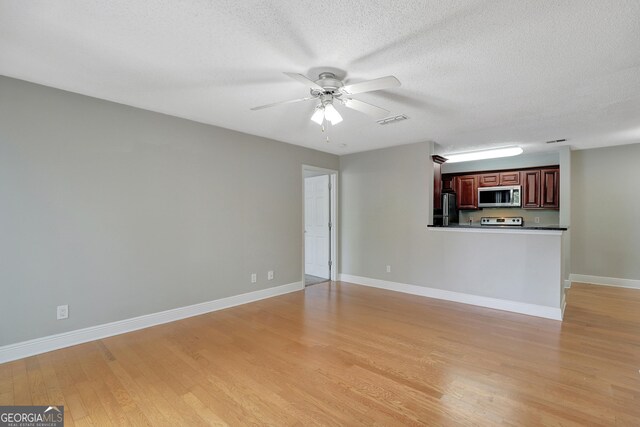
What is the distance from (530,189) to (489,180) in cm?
74

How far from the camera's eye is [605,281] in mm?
5281

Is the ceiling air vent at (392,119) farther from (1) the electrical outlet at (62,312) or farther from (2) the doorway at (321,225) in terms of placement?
(1) the electrical outlet at (62,312)

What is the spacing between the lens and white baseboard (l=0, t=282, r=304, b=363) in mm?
2643

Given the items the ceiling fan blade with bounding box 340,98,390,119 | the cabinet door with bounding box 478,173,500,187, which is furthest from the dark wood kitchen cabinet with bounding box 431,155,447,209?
the ceiling fan blade with bounding box 340,98,390,119

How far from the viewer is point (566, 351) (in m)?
2.82

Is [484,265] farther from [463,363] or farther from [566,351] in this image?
[463,363]

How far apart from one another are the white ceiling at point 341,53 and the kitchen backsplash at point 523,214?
276 cm

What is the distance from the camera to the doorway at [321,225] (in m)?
5.87

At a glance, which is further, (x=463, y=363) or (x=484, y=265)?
(x=484, y=265)

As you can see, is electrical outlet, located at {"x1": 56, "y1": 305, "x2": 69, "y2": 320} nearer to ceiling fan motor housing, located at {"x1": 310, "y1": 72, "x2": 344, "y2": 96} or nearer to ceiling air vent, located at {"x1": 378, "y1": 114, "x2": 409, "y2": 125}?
ceiling fan motor housing, located at {"x1": 310, "y1": 72, "x2": 344, "y2": 96}

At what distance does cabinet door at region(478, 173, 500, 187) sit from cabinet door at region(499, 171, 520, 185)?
0.08 m

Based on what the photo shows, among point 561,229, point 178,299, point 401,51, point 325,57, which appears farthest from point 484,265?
point 178,299

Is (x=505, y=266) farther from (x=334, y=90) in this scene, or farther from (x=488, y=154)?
(x=334, y=90)

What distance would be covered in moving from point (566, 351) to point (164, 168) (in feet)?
15.0
